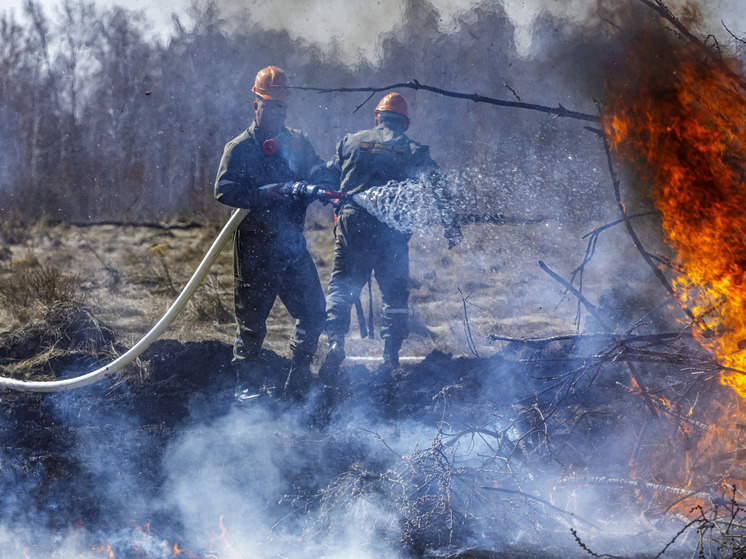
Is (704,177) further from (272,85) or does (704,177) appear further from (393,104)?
(272,85)

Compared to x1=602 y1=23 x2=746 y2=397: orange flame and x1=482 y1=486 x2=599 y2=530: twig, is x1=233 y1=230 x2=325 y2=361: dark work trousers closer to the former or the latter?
x1=482 y1=486 x2=599 y2=530: twig

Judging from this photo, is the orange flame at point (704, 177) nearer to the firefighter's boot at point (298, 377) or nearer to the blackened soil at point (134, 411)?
the blackened soil at point (134, 411)

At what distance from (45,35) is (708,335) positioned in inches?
456

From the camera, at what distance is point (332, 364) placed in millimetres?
5848

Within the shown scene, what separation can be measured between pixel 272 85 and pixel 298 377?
2.73 metres

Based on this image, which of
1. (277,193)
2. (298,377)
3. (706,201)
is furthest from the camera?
(298,377)

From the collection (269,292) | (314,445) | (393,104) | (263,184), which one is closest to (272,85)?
(263,184)

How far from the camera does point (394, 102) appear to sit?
585 cm

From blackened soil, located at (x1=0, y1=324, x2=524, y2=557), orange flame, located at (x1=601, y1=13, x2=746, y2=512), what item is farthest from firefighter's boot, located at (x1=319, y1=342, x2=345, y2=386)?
orange flame, located at (x1=601, y1=13, x2=746, y2=512)

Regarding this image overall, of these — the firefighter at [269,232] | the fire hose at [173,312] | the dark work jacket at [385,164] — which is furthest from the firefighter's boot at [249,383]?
the dark work jacket at [385,164]

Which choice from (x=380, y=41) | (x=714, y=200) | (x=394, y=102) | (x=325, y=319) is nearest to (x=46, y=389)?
(x=325, y=319)

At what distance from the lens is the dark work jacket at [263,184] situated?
5.07 metres

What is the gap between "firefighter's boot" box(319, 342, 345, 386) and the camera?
19.0 feet

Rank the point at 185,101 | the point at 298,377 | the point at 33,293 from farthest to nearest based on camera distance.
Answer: the point at 185,101 → the point at 33,293 → the point at 298,377
